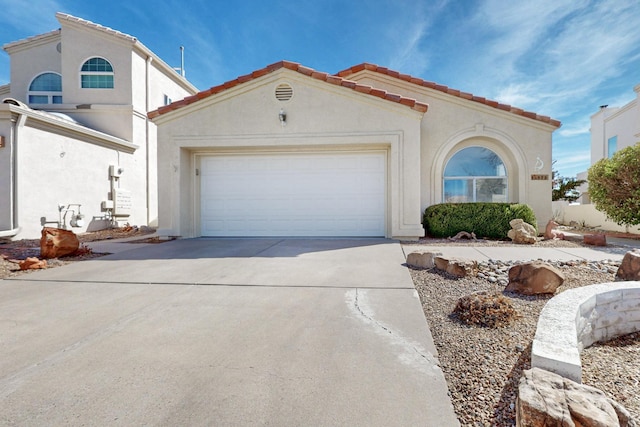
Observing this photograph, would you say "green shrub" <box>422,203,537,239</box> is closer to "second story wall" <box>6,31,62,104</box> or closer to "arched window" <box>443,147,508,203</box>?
"arched window" <box>443,147,508,203</box>

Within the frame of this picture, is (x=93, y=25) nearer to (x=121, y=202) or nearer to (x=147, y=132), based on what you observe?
(x=147, y=132)

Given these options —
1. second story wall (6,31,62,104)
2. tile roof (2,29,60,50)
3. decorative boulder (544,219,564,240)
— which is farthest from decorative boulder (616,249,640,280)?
tile roof (2,29,60,50)

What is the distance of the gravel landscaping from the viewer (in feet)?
5.72

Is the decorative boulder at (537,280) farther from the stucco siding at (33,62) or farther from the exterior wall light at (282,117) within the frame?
the stucco siding at (33,62)

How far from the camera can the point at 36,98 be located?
1321cm

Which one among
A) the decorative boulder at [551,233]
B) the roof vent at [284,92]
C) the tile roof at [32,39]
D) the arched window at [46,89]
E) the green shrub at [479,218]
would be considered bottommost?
the decorative boulder at [551,233]

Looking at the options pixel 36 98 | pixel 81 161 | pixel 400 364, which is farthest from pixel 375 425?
pixel 36 98

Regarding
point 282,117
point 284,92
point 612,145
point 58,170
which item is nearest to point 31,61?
point 58,170

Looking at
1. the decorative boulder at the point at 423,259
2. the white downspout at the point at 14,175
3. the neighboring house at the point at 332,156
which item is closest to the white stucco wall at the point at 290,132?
the neighboring house at the point at 332,156

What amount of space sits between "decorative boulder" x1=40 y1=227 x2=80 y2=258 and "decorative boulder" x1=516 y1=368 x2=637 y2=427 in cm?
744

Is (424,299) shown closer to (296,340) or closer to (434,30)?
(296,340)

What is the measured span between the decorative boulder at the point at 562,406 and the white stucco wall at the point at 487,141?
8.17 metres

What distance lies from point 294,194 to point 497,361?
7.18 metres

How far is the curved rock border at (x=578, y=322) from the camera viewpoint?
1.76 meters
